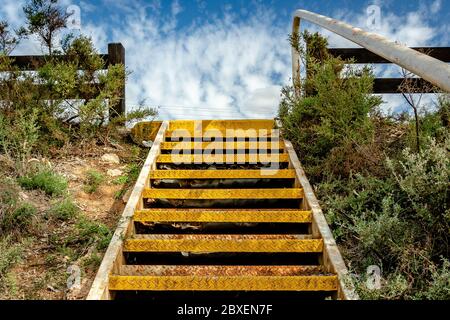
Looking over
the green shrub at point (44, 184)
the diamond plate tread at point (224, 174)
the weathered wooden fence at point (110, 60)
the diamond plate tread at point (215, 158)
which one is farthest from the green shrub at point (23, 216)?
the weathered wooden fence at point (110, 60)

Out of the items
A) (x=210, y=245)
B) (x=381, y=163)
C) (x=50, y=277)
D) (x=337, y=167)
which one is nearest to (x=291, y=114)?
(x=337, y=167)

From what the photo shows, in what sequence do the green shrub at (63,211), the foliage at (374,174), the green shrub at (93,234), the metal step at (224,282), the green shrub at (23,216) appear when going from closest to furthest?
the foliage at (374,174)
the metal step at (224,282)
the green shrub at (93,234)
the green shrub at (23,216)
the green shrub at (63,211)

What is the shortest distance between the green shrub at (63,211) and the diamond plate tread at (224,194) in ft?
2.34

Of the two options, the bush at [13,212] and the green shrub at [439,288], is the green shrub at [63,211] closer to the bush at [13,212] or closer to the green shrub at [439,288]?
the bush at [13,212]

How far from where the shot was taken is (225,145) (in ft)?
21.4

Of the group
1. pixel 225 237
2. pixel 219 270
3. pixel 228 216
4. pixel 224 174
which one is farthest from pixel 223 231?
pixel 224 174

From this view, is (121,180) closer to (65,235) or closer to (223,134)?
(65,235)

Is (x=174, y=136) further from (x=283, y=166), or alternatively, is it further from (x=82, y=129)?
(x=283, y=166)

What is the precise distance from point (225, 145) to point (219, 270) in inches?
113

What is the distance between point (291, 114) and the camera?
6.08 metres

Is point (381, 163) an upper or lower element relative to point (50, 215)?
upper

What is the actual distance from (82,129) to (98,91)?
2.24 feet

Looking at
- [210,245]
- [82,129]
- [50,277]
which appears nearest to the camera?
[50,277]

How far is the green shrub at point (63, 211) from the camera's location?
469 centimetres
